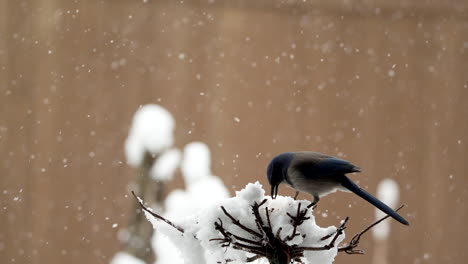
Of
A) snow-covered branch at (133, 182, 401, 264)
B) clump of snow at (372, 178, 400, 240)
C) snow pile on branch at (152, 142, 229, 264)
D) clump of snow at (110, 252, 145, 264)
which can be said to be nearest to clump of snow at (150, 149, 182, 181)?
snow pile on branch at (152, 142, 229, 264)

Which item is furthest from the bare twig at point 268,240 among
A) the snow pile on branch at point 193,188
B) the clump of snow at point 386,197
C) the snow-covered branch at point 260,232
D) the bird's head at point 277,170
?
the clump of snow at point 386,197

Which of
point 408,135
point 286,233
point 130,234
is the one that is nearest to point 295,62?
point 408,135

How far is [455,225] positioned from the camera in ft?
7.88

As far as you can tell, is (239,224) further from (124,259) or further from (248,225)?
(124,259)

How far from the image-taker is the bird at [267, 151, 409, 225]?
89cm

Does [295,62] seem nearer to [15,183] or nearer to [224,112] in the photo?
[224,112]

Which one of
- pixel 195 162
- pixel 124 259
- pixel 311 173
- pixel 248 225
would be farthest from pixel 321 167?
pixel 124 259

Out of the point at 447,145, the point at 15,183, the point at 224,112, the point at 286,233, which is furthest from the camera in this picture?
the point at 447,145

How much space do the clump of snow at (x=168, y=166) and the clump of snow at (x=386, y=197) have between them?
74 cm

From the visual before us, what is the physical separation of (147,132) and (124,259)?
0.44 metres

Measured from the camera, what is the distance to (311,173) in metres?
0.92

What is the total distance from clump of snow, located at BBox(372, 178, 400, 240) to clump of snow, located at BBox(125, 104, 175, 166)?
2.55 feet

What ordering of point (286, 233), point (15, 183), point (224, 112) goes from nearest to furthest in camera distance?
point (286, 233), point (15, 183), point (224, 112)

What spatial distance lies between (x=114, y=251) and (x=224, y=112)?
23.6 inches
